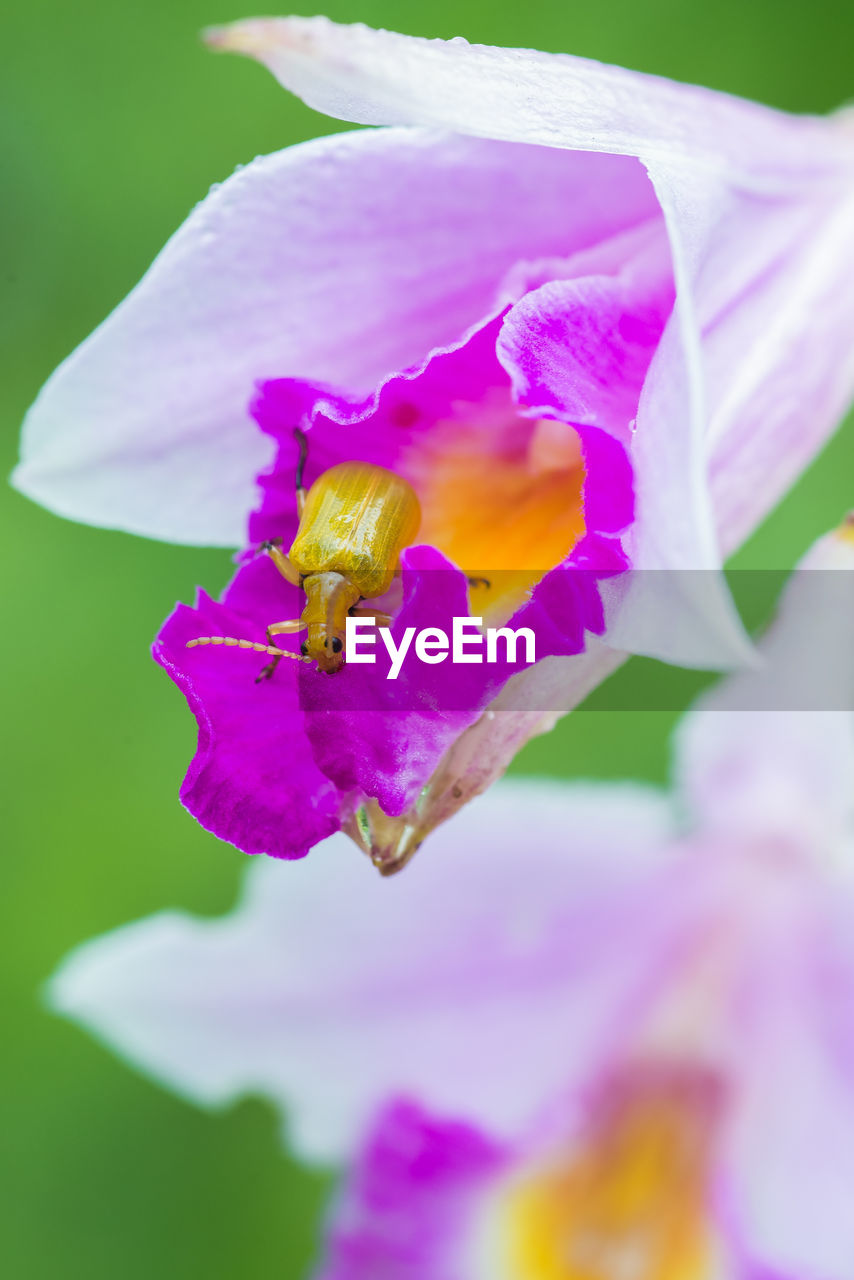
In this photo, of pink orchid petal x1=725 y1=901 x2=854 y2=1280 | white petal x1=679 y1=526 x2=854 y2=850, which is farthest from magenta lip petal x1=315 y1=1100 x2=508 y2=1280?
white petal x1=679 y1=526 x2=854 y2=850

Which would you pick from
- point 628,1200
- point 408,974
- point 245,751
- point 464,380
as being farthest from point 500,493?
point 628,1200

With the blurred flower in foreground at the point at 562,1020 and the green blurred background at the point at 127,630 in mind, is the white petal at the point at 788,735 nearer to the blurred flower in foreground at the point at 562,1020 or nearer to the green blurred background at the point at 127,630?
the blurred flower in foreground at the point at 562,1020

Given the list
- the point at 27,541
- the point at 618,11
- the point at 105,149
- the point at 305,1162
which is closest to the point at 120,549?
the point at 27,541

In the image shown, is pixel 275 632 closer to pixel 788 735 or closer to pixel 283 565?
pixel 283 565

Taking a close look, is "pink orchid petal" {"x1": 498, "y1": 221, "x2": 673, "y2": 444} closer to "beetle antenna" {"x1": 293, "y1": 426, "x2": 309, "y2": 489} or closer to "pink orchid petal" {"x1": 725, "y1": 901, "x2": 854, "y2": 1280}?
"beetle antenna" {"x1": 293, "y1": 426, "x2": 309, "y2": 489}

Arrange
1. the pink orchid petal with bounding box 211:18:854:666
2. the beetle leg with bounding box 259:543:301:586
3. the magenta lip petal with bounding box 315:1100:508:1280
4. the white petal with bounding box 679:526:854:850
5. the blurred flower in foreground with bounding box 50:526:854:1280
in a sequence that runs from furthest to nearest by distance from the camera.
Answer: the magenta lip petal with bounding box 315:1100:508:1280, the blurred flower in foreground with bounding box 50:526:854:1280, the white petal with bounding box 679:526:854:850, the beetle leg with bounding box 259:543:301:586, the pink orchid petal with bounding box 211:18:854:666

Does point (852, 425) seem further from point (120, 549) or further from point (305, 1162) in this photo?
point (305, 1162)

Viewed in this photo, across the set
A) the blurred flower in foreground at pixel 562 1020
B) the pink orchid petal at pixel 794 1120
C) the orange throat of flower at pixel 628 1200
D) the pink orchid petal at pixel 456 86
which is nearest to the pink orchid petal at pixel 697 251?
the pink orchid petal at pixel 456 86
